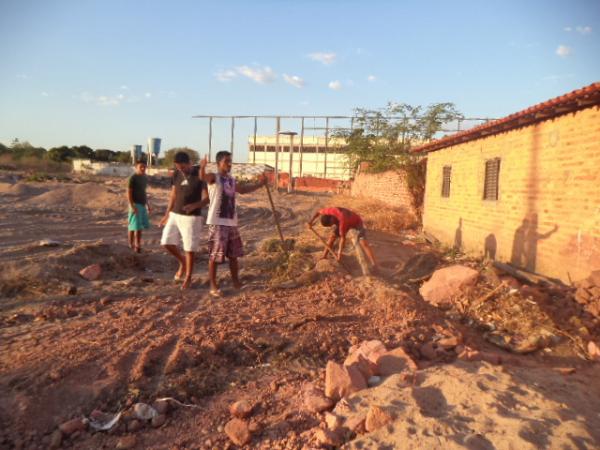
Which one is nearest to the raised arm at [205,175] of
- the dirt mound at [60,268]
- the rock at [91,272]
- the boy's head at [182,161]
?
the boy's head at [182,161]

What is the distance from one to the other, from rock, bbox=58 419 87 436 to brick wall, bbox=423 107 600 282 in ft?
18.0

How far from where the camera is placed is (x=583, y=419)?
2.37 meters

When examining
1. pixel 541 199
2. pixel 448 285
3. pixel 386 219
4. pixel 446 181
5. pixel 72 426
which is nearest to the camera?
pixel 72 426

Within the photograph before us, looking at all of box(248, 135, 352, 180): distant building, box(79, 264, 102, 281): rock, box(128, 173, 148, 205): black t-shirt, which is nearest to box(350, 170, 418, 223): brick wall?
box(128, 173, 148, 205): black t-shirt

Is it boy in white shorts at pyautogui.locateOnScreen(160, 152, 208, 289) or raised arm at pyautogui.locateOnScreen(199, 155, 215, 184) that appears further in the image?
boy in white shorts at pyautogui.locateOnScreen(160, 152, 208, 289)

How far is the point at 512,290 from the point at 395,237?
582 cm

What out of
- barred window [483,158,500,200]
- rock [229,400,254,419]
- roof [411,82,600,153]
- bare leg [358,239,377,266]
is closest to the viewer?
rock [229,400,254,419]

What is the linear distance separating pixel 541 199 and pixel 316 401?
5.12m

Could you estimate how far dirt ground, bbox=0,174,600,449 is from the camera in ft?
7.90

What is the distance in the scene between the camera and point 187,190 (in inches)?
195

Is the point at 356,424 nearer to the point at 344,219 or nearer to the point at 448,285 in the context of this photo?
the point at 448,285

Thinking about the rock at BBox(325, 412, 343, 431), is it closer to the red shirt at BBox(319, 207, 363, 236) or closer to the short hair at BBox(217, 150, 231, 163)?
the short hair at BBox(217, 150, 231, 163)

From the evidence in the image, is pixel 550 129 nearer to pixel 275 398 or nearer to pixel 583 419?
pixel 583 419

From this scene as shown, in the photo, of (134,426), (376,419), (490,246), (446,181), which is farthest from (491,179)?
(134,426)
